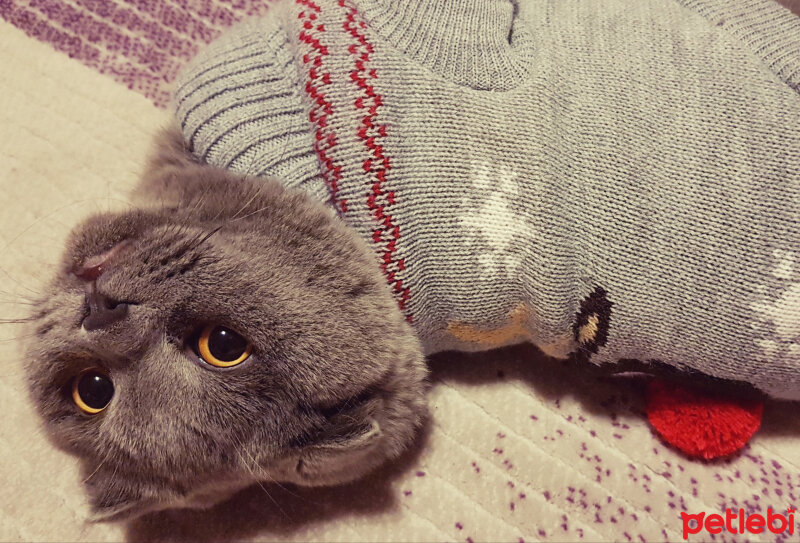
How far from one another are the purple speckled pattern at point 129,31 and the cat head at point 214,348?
0.49 m

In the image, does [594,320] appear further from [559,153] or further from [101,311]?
[101,311]

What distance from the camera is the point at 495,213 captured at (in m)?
0.65

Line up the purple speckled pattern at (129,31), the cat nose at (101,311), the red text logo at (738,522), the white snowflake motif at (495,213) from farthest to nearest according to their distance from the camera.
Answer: the purple speckled pattern at (129,31) < the red text logo at (738,522) < the white snowflake motif at (495,213) < the cat nose at (101,311)

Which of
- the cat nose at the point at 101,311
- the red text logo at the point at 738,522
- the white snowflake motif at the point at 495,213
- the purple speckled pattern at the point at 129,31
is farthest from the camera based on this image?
the purple speckled pattern at the point at 129,31

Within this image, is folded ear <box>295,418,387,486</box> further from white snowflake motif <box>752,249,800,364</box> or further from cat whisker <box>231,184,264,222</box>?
white snowflake motif <box>752,249,800,364</box>

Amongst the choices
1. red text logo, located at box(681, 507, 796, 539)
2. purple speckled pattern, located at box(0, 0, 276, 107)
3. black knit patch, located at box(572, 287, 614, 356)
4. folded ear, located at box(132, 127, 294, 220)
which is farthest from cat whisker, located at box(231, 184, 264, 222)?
red text logo, located at box(681, 507, 796, 539)

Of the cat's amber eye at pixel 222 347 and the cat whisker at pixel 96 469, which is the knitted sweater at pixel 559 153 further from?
the cat whisker at pixel 96 469

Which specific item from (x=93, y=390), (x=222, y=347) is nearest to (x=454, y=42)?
(x=222, y=347)

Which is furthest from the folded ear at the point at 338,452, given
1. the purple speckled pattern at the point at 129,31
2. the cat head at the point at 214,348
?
the purple speckled pattern at the point at 129,31

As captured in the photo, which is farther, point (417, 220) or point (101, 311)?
point (417, 220)

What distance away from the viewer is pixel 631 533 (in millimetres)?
771

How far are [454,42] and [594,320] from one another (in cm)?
37

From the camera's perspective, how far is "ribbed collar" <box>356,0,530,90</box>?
2.17 ft

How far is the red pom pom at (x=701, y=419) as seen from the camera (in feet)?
2.44
